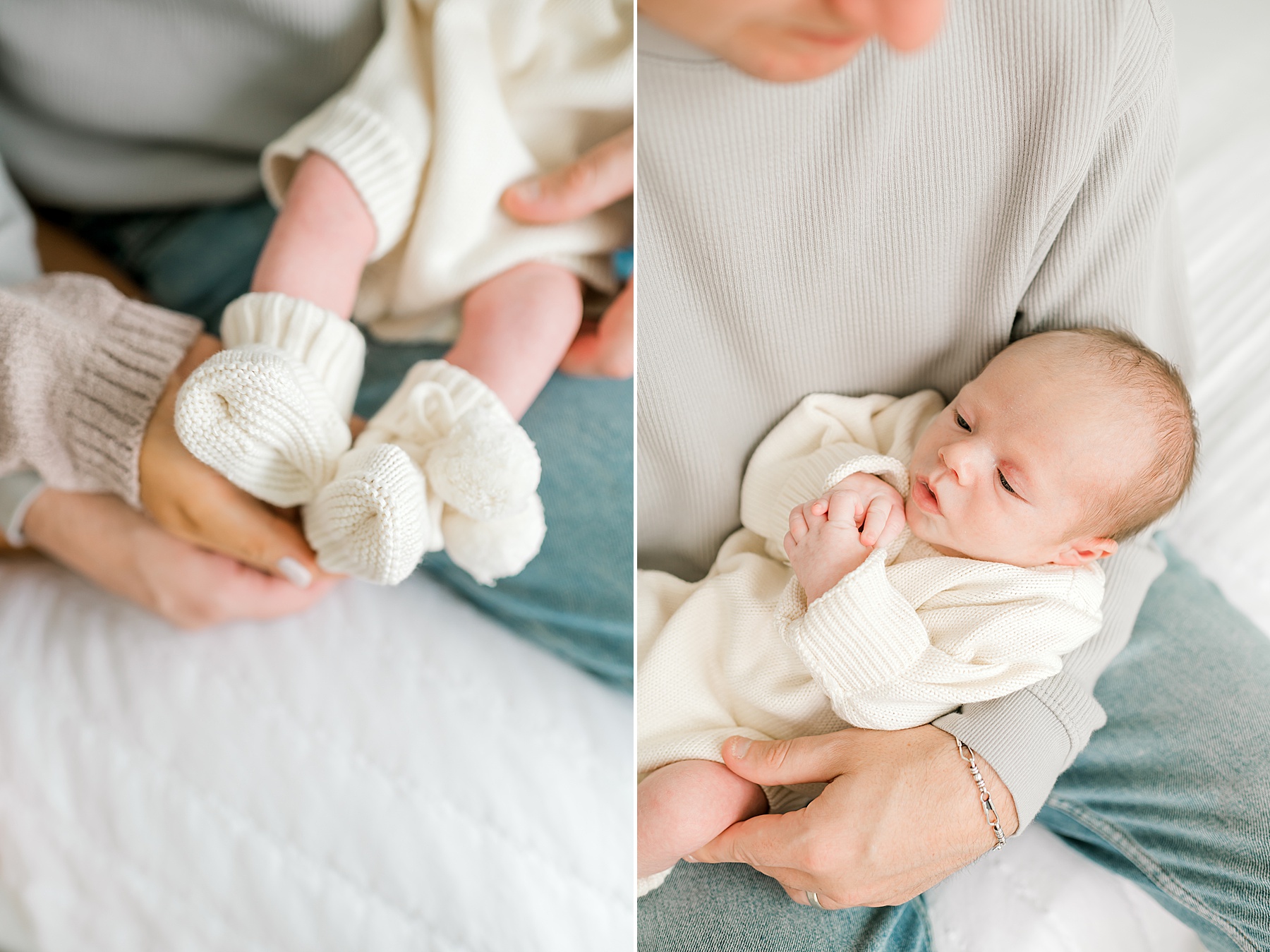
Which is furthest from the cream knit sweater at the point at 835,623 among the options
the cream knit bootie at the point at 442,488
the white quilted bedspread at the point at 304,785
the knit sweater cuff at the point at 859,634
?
the white quilted bedspread at the point at 304,785

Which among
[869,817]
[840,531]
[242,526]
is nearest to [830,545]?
[840,531]

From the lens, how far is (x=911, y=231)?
36 centimetres

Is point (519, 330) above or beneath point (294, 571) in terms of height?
above

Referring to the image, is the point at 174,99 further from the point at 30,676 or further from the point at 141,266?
the point at 30,676

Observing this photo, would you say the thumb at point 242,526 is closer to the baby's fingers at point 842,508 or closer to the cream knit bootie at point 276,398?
the cream knit bootie at point 276,398

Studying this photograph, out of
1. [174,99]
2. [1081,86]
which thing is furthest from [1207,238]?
[174,99]

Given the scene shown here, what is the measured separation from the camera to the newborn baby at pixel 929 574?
0.32 metres

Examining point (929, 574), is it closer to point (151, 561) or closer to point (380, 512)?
point (380, 512)

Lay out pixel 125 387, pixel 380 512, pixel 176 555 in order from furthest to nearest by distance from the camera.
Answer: pixel 176 555 < pixel 125 387 < pixel 380 512

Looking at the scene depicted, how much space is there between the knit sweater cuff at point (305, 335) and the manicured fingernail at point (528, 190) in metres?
0.14

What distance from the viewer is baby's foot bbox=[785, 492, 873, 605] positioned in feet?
1.03

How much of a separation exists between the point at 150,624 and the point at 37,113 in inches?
16.8

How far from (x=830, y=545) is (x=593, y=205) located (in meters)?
0.26

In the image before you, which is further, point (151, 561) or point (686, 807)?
point (151, 561)
